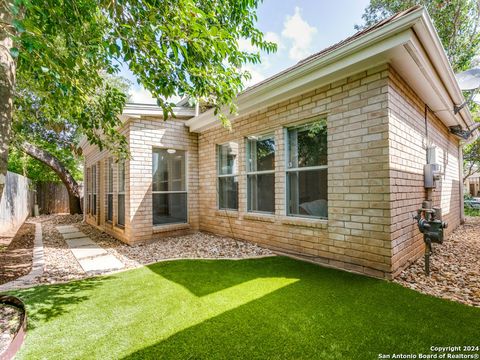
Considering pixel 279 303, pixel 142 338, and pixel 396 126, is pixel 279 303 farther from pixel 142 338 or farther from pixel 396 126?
pixel 396 126

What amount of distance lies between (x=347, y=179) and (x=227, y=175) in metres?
3.13

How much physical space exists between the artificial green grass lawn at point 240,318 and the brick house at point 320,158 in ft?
2.95

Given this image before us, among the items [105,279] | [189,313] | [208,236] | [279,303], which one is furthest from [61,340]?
[208,236]

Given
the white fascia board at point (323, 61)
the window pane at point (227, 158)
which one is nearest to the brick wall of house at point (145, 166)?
the window pane at point (227, 158)

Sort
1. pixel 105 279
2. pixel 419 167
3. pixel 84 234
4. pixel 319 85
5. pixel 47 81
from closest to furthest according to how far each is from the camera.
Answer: pixel 47 81, pixel 105 279, pixel 319 85, pixel 419 167, pixel 84 234

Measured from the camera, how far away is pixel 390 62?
129 inches

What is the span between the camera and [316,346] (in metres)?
1.93

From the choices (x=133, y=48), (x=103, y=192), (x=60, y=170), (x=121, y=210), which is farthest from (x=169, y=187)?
(x=60, y=170)

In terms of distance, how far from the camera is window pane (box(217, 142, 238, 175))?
582 centimetres

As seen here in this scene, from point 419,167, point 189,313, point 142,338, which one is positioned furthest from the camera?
point 419,167

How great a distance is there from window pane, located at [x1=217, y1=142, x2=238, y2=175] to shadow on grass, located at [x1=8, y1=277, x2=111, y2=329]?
11.5 ft

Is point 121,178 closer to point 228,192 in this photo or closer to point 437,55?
point 228,192

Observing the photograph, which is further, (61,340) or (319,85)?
(319,85)

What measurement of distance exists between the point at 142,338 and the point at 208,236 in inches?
165
